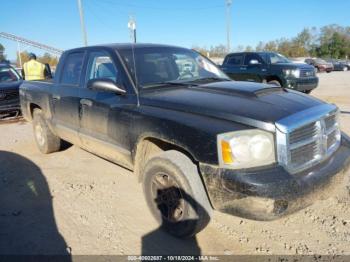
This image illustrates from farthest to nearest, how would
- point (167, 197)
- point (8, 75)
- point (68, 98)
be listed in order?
point (8, 75)
point (68, 98)
point (167, 197)

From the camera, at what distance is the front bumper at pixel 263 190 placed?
2.58m

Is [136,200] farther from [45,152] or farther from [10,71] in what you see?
[10,71]

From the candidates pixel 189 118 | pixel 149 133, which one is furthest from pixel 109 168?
pixel 189 118

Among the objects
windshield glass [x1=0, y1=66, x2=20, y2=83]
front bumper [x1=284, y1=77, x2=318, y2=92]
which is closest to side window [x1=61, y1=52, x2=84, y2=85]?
windshield glass [x1=0, y1=66, x2=20, y2=83]

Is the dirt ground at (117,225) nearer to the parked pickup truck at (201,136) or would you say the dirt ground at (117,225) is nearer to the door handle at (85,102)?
the parked pickup truck at (201,136)

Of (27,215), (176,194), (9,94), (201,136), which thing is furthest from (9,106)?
(201,136)

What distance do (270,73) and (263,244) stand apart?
31.5 ft

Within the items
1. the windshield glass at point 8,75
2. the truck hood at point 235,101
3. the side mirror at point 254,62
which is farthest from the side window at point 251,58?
the truck hood at point 235,101

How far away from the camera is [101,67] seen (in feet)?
14.0

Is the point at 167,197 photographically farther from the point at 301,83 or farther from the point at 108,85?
the point at 301,83

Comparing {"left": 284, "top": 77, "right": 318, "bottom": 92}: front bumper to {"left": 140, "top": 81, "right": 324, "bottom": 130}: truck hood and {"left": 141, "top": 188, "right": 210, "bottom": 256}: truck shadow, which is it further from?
{"left": 141, "top": 188, "right": 210, "bottom": 256}: truck shadow

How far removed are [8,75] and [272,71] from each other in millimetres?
8751

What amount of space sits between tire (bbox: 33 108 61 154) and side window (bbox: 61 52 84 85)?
1.15m

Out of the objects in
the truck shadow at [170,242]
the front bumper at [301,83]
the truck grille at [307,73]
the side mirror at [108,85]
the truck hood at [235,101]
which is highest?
the side mirror at [108,85]
